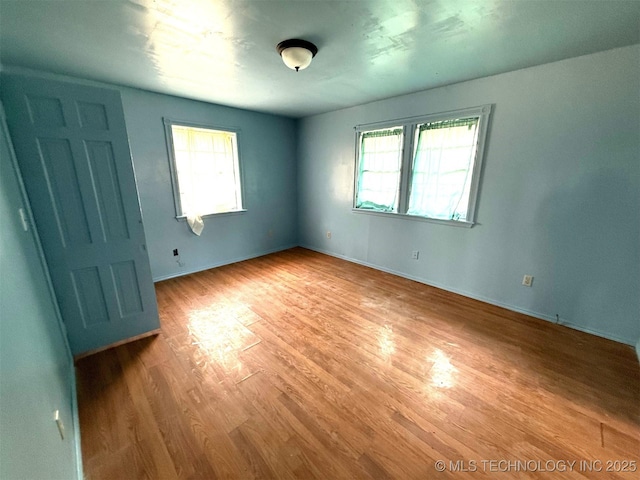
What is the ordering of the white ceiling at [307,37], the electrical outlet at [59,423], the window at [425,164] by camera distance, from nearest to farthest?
the electrical outlet at [59,423] → the white ceiling at [307,37] → the window at [425,164]

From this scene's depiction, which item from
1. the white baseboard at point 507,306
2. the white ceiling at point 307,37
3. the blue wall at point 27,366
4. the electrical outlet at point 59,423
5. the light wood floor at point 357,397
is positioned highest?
the white ceiling at point 307,37

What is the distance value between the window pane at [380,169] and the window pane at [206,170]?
81.9 inches

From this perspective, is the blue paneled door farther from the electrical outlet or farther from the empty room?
the electrical outlet

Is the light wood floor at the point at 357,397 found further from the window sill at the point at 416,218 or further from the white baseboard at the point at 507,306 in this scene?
the window sill at the point at 416,218

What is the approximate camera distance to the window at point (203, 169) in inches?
137

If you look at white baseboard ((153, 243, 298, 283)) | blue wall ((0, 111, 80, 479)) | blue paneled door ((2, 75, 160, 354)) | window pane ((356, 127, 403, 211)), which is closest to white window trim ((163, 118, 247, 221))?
white baseboard ((153, 243, 298, 283))

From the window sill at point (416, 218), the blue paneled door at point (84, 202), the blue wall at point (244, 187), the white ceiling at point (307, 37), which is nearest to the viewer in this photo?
the white ceiling at point (307, 37)

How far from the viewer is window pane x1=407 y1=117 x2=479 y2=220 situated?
2885 millimetres

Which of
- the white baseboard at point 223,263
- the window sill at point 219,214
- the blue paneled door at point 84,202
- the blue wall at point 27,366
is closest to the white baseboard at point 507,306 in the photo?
the white baseboard at point 223,263

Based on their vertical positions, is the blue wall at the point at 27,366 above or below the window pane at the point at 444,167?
A: below

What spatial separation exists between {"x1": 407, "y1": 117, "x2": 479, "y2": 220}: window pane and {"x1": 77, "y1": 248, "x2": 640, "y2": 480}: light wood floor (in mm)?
1262

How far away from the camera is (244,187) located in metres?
4.25

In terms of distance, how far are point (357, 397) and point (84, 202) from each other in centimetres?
251

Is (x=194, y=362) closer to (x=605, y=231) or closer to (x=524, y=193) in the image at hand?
(x=524, y=193)
